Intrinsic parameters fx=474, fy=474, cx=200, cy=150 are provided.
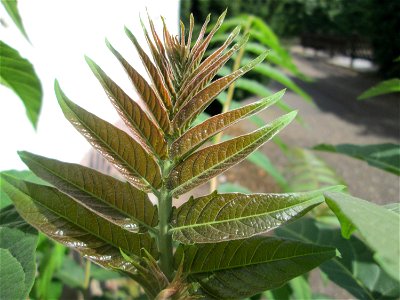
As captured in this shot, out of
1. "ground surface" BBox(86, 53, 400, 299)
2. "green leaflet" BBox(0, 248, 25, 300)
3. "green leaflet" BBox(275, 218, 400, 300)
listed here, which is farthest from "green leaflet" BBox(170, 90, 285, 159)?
"ground surface" BBox(86, 53, 400, 299)

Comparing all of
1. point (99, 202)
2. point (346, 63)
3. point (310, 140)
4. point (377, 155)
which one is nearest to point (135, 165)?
point (99, 202)

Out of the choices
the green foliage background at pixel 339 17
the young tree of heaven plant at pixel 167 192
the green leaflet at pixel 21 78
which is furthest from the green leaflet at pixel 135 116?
the green foliage background at pixel 339 17

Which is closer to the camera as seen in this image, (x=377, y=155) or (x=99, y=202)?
(x=99, y=202)

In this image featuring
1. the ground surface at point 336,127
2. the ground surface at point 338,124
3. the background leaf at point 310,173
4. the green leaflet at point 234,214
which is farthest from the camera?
the ground surface at point 338,124

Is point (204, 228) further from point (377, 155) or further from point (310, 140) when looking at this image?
point (310, 140)

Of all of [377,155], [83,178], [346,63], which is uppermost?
[83,178]

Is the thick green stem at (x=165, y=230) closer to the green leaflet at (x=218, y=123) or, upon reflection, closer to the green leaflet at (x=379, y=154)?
the green leaflet at (x=218, y=123)

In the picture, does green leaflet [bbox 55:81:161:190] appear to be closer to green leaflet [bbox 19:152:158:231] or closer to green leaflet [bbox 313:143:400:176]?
green leaflet [bbox 19:152:158:231]

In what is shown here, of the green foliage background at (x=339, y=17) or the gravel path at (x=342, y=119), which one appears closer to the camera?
the gravel path at (x=342, y=119)
